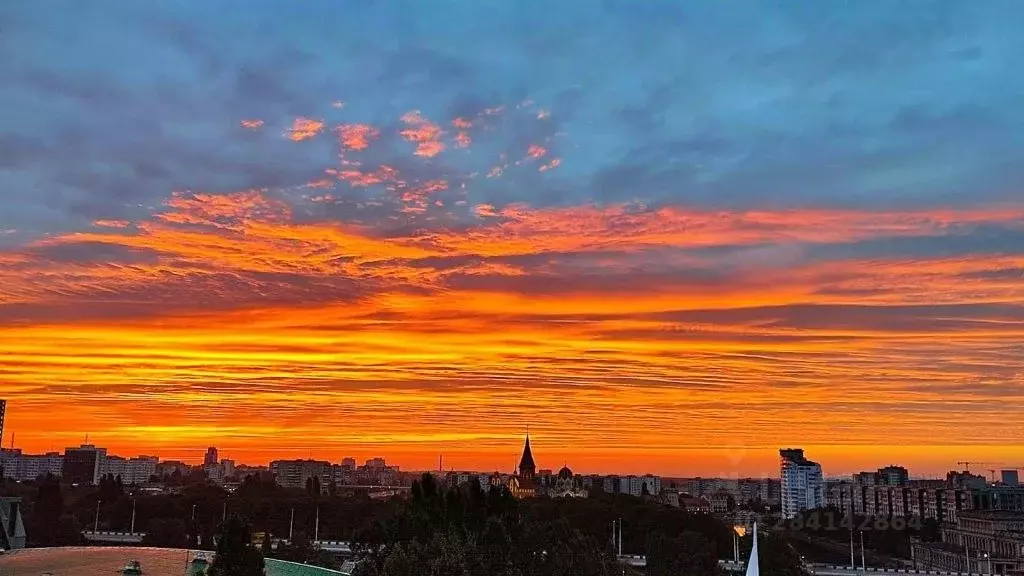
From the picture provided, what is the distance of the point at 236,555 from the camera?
99.3 feet

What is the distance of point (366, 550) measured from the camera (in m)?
47.5

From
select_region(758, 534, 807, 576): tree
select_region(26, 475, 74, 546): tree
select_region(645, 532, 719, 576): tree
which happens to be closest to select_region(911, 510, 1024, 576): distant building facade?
select_region(758, 534, 807, 576): tree

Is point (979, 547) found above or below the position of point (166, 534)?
below

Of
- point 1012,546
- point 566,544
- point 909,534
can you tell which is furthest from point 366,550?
point 909,534

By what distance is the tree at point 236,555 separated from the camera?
98.3ft

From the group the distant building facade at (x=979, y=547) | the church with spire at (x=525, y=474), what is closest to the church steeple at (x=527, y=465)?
the church with spire at (x=525, y=474)

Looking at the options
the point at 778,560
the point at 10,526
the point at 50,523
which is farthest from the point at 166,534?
the point at 778,560

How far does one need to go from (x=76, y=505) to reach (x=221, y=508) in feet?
75.5

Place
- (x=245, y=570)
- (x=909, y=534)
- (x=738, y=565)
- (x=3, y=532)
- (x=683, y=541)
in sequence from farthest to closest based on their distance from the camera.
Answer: (x=909, y=534) → (x=738, y=565) → (x=683, y=541) → (x=3, y=532) → (x=245, y=570)

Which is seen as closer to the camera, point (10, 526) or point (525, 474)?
point (10, 526)

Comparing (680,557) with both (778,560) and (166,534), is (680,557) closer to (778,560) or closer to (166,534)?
(778,560)

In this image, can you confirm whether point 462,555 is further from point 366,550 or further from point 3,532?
point 3,532

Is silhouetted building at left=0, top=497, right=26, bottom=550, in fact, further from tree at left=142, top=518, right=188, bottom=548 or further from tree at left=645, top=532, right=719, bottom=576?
tree at left=645, top=532, right=719, bottom=576

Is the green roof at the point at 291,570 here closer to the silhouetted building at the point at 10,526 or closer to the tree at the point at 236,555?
the tree at the point at 236,555
